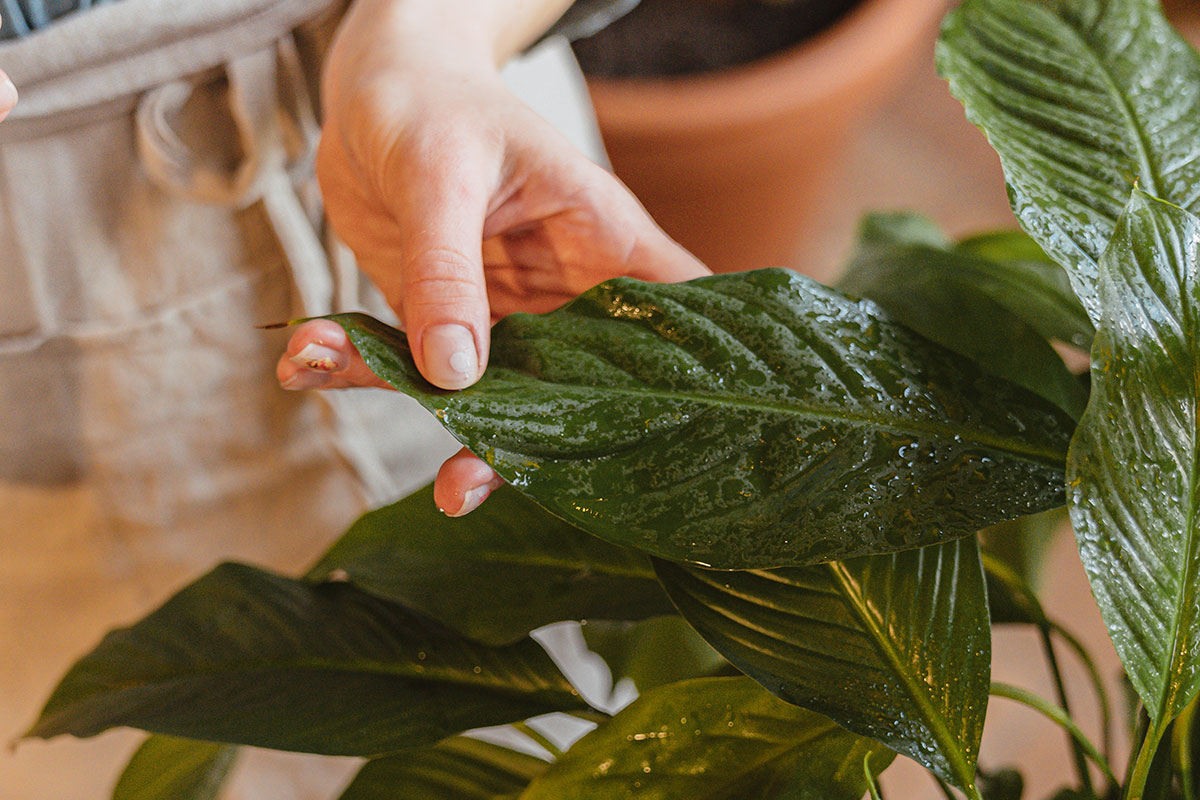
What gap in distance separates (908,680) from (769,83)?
35.6 inches

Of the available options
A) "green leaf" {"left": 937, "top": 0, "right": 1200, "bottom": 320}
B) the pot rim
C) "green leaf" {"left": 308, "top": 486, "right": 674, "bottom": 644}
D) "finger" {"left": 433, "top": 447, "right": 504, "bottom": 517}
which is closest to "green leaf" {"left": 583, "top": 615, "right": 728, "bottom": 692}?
"green leaf" {"left": 308, "top": 486, "right": 674, "bottom": 644}

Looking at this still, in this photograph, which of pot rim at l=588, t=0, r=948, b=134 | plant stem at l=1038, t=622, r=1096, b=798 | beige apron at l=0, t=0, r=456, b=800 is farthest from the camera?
pot rim at l=588, t=0, r=948, b=134

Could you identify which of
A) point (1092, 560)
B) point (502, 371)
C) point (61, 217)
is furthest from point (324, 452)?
point (1092, 560)

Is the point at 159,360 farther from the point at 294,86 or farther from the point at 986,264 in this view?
the point at 986,264

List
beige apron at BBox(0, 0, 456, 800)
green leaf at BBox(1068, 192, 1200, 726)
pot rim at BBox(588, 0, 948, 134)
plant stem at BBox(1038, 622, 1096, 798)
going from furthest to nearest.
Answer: pot rim at BBox(588, 0, 948, 134) < beige apron at BBox(0, 0, 456, 800) < plant stem at BBox(1038, 622, 1096, 798) < green leaf at BBox(1068, 192, 1200, 726)

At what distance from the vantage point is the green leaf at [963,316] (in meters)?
0.42

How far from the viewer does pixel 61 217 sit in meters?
0.56

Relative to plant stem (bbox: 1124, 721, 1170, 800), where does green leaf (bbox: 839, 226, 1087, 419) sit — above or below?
above

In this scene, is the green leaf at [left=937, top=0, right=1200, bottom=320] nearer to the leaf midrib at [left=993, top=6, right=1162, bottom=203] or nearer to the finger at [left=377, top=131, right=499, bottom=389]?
the leaf midrib at [left=993, top=6, right=1162, bottom=203]

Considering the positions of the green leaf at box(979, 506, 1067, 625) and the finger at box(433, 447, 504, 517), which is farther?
the green leaf at box(979, 506, 1067, 625)

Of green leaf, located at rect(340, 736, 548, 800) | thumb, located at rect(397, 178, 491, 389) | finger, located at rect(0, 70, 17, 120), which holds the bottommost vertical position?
green leaf, located at rect(340, 736, 548, 800)

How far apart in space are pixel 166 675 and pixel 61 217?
11.0 inches

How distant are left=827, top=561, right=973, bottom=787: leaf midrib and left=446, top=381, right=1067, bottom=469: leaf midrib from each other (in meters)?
0.07

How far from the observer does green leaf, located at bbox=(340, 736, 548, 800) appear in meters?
0.45
